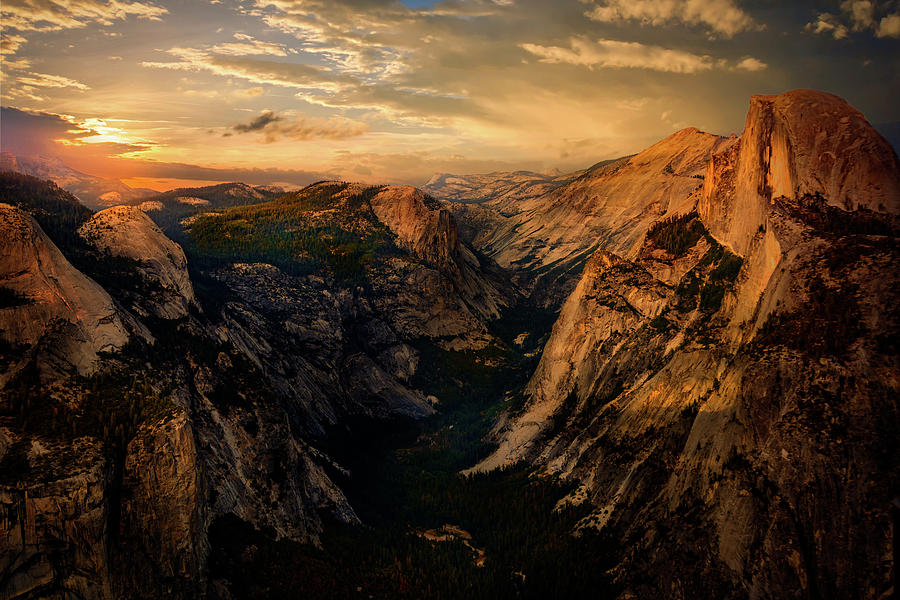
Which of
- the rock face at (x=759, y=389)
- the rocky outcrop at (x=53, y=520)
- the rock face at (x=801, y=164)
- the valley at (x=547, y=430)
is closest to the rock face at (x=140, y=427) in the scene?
the rocky outcrop at (x=53, y=520)

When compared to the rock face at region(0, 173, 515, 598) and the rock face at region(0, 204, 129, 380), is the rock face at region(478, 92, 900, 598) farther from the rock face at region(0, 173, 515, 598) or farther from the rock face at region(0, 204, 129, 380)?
the rock face at region(0, 204, 129, 380)

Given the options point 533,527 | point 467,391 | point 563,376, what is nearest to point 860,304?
point 533,527

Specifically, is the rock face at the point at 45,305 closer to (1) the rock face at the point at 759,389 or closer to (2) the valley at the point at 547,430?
(2) the valley at the point at 547,430

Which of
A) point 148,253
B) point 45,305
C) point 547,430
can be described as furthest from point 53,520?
point 547,430

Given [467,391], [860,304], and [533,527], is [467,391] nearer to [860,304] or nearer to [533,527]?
[533,527]

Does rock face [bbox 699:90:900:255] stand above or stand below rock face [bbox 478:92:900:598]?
above

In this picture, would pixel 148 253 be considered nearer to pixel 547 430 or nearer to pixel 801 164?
pixel 547 430

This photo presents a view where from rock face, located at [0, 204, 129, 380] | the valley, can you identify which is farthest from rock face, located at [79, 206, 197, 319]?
rock face, located at [0, 204, 129, 380]
